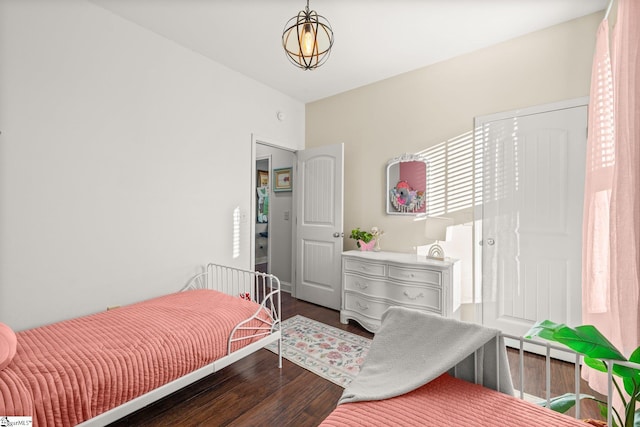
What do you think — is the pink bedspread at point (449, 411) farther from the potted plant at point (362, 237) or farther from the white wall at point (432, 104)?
the potted plant at point (362, 237)

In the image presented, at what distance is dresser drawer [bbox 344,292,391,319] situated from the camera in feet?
9.58

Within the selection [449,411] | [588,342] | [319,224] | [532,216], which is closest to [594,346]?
[588,342]

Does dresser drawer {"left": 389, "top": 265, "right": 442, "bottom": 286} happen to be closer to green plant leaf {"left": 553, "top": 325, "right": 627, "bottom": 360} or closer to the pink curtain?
the pink curtain

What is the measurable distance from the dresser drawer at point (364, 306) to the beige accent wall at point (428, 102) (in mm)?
672

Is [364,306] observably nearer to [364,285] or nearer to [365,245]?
[364,285]

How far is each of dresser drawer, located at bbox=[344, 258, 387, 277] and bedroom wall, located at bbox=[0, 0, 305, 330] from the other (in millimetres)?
1272

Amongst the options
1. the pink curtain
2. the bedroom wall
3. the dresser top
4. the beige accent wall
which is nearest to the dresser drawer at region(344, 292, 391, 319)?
the dresser top

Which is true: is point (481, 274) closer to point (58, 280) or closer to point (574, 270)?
point (574, 270)

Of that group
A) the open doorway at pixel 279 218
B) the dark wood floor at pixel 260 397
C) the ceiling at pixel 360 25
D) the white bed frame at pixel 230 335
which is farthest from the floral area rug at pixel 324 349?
the ceiling at pixel 360 25

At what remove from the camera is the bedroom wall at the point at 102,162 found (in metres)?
1.88

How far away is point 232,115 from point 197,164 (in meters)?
0.70

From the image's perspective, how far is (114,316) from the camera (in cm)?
202

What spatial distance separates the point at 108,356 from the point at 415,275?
2.31m

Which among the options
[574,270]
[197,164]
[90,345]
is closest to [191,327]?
[90,345]
